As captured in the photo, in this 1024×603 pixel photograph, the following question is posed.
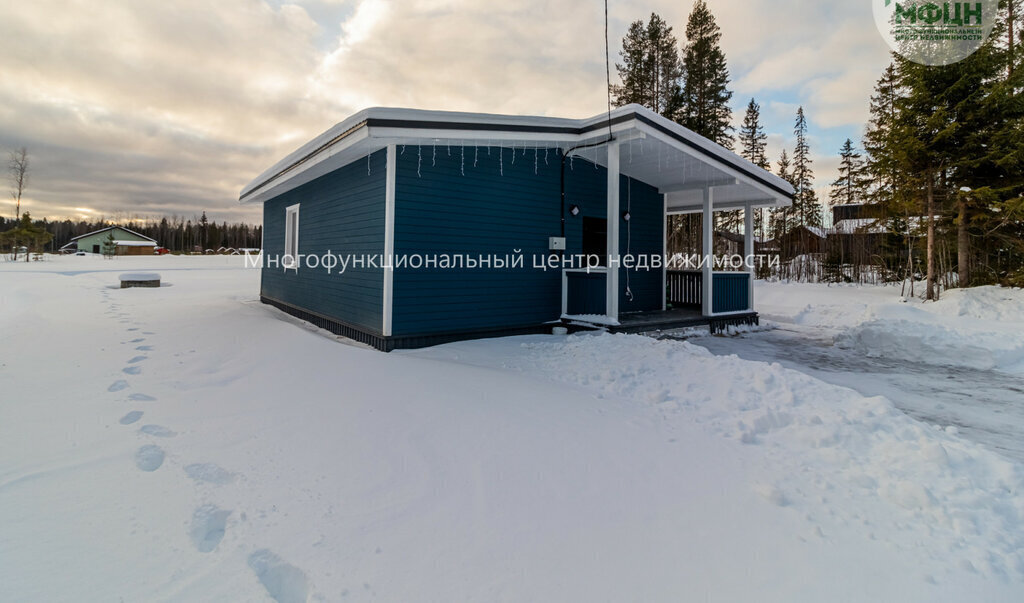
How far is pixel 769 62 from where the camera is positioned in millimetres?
9695

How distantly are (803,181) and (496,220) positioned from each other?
31755 millimetres

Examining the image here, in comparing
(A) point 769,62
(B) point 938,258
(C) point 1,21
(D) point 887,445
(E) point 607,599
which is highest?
(A) point 769,62

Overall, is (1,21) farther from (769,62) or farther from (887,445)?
(769,62)

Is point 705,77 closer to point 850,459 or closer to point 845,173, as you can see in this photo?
point 845,173

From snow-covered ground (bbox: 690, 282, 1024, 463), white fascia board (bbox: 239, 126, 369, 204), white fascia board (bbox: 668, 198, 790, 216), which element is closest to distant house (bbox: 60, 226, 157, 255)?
white fascia board (bbox: 239, 126, 369, 204)

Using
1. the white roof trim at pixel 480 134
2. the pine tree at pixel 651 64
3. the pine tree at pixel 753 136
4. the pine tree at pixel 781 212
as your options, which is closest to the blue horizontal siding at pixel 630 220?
the white roof trim at pixel 480 134

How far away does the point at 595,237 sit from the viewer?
7.94 metres

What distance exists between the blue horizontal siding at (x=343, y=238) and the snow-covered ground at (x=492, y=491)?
2282 mm

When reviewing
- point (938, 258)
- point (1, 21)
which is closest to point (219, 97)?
point (1, 21)

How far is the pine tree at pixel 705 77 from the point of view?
1808cm

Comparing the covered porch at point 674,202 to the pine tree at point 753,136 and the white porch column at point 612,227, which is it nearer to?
the white porch column at point 612,227

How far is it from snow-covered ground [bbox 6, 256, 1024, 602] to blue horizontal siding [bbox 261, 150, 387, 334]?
7.49 ft

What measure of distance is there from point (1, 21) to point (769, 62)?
14055 millimetres

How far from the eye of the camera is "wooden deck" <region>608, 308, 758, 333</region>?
263 inches
